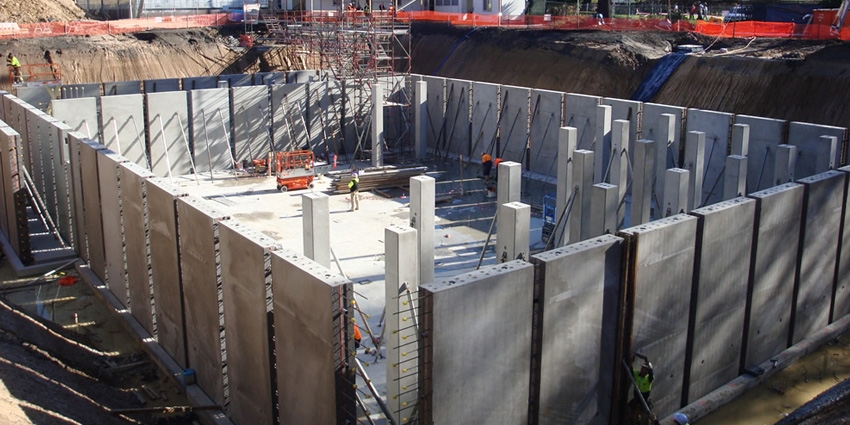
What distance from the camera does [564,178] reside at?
16.6 meters

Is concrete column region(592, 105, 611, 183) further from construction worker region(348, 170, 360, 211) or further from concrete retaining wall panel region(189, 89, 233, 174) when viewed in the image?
concrete retaining wall panel region(189, 89, 233, 174)

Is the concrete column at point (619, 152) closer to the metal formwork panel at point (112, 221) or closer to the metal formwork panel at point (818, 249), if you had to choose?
the metal formwork panel at point (818, 249)

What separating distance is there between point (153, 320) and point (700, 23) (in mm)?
28095

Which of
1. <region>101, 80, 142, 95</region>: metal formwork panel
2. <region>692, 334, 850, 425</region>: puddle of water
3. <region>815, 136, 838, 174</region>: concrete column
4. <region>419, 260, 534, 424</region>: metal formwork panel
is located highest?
<region>101, 80, 142, 95</region>: metal formwork panel

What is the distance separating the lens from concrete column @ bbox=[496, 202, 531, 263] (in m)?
11.0

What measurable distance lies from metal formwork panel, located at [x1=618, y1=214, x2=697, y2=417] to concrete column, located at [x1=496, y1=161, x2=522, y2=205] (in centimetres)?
396

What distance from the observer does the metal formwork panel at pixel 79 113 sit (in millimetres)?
21672

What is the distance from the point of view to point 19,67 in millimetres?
31906

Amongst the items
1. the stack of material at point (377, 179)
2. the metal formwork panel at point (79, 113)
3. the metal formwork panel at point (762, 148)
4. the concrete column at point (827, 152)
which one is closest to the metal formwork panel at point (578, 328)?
the concrete column at point (827, 152)

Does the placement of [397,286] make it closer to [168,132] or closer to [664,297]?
[664,297]

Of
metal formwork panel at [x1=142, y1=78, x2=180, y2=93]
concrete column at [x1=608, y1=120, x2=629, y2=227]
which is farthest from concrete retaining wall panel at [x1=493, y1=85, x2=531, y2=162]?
metal formwork panel at [x1=142, y1=78, x2=180, y2=93]

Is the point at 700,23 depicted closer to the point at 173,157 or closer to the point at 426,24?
the point at 426,24

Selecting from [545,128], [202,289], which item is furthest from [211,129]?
[202,289]

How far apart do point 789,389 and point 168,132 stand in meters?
18.7
